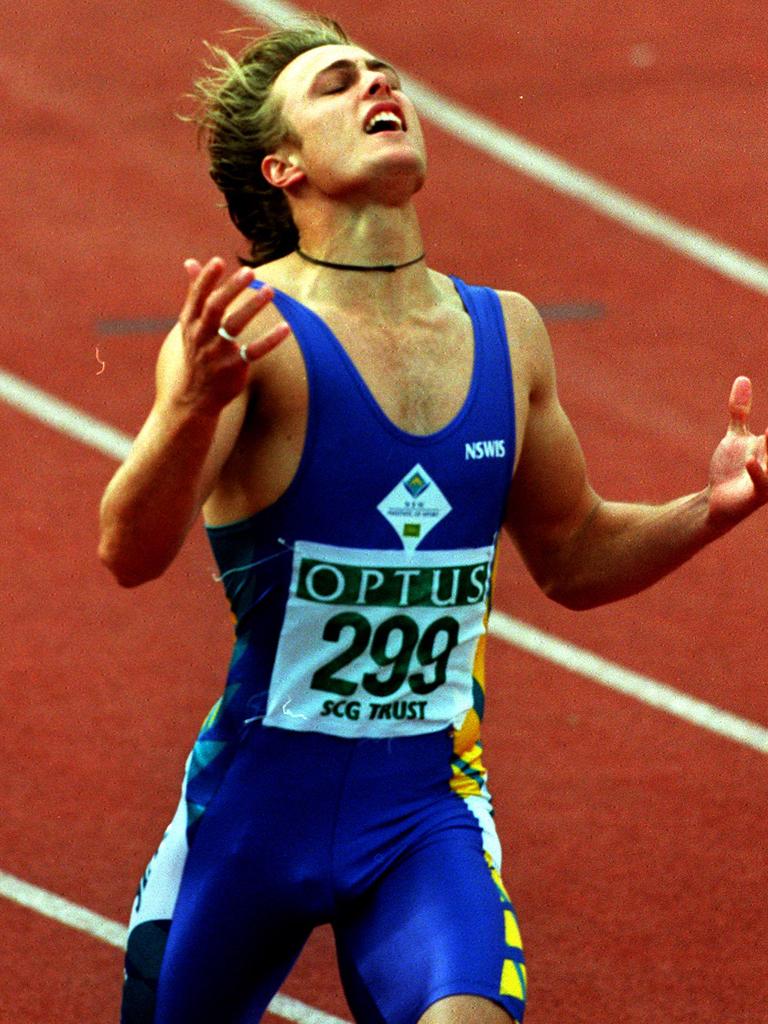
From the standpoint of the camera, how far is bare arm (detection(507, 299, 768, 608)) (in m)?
3.74

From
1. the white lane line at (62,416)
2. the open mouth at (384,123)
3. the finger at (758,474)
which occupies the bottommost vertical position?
the white lane line at (62,416)

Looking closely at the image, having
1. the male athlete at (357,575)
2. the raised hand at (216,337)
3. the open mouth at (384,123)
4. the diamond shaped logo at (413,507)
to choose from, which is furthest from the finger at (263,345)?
the open mouth at (384,123)

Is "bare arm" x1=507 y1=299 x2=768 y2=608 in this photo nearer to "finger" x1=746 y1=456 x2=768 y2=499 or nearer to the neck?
"finger" x1=746 y1=456 x2=768 y2=499

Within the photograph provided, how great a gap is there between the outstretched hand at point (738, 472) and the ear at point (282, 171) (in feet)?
2.95

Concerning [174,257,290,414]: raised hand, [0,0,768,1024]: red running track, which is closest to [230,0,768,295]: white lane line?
[0,0,768,1024]: red running track

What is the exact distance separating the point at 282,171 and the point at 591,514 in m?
0.89

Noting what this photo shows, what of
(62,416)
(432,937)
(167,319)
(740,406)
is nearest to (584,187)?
(167,319)

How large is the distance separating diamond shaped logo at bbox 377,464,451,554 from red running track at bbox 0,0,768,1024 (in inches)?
28.7

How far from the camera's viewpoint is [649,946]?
5223 mm

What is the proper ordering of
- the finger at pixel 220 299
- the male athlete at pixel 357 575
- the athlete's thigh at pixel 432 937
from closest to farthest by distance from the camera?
1. the finger at pixel 220 299
2. the athlete's thigh at pixel 432 937
3. the male athlete at pixel 357 575

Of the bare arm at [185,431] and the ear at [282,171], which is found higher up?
the ear at [282,171]

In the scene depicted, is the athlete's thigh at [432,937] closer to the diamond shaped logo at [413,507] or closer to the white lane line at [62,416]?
the diamond shaped logo at [413,507]

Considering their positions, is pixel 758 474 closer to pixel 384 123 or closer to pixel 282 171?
pixel 384 123

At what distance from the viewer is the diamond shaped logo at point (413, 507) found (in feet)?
11.7
